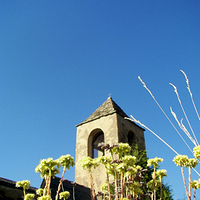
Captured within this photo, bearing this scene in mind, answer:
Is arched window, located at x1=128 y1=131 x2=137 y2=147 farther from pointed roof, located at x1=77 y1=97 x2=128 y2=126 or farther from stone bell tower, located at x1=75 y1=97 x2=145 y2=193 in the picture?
pointed roof, located at x1=77 y1=97 x2=128 y2=126

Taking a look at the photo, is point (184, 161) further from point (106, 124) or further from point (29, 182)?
point (106, 124)

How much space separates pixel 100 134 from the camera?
→ 14.6m

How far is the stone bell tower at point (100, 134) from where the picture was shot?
40.0 ft

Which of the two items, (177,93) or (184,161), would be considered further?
(184,161)

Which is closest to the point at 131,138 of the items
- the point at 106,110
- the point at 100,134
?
the point at 100,134

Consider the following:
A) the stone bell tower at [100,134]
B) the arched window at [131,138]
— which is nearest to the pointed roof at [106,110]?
the stone bell tower at [100,134]

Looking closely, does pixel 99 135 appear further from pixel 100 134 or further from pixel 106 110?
pixel 106 110

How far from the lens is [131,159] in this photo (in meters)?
2.82

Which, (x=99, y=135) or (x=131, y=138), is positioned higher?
(x=99, y=135)

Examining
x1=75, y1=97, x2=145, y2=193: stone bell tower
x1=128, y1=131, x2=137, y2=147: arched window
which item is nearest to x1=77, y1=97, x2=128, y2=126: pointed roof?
x1=75, y1=97, x2=145, y2=193: stone bell tower

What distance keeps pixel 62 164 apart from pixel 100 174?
31.3ft

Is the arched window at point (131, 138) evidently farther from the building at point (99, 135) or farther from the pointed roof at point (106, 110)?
the pointed roof at point (106, 110)

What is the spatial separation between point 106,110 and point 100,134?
174cm

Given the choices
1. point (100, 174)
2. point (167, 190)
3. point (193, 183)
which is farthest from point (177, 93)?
point (100, 174)
